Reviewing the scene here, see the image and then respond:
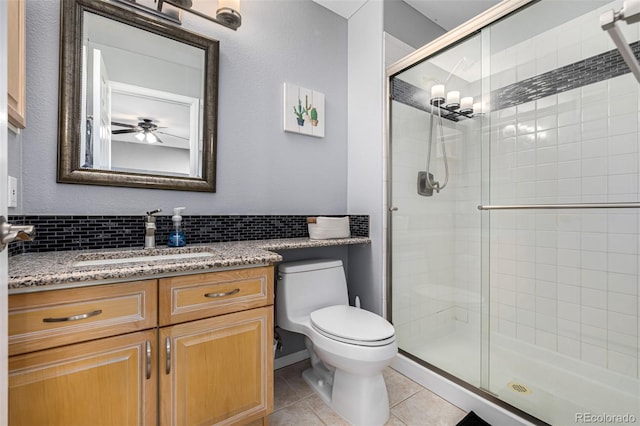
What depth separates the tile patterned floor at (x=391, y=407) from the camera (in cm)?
146

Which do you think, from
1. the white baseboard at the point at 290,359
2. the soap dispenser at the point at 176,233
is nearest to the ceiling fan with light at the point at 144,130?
the soap dispenser at the point at 176,233

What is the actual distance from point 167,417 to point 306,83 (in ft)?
6.52

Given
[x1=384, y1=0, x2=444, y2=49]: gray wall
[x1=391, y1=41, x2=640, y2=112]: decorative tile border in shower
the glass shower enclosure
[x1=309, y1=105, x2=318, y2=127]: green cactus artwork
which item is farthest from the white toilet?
[x1=384, y1=0, x2=444, y2=49]: gray wall

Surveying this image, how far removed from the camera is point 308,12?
2107mm

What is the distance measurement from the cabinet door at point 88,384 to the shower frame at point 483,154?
145 centimetres

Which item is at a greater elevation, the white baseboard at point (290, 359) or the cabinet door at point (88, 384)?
the cabinet door at point (88, 384)

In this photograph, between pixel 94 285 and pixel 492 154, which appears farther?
pixel 492 154

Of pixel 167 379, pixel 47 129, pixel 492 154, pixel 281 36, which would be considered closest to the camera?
pixel 167 379

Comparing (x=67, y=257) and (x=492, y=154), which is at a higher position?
(x=492, y=154)

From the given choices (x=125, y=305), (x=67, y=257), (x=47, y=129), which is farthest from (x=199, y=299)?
(x=47, y=129)

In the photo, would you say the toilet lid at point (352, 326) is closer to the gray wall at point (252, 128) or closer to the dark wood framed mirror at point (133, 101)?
the gray wall at point (252, 128)

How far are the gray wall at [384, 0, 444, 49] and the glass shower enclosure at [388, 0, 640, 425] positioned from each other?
0.37m

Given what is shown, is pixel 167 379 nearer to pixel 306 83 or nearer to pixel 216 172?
pixel 216 172

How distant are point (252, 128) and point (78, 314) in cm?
131
